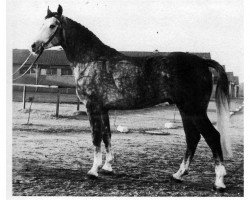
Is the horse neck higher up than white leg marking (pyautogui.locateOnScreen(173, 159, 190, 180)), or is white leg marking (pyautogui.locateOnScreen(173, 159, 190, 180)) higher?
the horse neck

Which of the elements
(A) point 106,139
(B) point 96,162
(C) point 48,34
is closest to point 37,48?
(C) point 48,34

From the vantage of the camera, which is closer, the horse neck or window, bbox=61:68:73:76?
the horse neck

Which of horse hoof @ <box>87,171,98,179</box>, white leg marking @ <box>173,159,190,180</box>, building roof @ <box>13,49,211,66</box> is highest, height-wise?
building roof @ <box>13,49,211,66</box>

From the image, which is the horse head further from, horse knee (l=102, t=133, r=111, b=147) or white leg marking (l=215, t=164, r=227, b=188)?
white leg marking (l=215, t=164, r=227, b=188)

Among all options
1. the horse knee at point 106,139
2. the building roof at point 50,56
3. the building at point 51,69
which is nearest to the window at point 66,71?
the building at point 51,69

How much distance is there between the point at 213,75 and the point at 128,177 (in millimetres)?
1461

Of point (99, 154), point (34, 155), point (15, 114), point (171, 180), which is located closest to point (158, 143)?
point (171, 180)

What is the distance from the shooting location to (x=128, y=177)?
334 cm

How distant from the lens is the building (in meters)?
3.65

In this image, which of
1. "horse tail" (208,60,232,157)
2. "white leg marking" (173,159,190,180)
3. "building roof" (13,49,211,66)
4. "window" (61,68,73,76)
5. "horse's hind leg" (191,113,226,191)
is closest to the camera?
"horse's hind leg" (191,113,226,191)

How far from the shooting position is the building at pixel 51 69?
3.65 m

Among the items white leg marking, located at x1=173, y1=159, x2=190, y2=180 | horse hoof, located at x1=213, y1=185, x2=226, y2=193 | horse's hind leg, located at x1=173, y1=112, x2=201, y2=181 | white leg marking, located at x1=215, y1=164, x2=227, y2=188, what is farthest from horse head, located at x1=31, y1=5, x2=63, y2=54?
horse hoof, located at x1=213, y1=185, x2=226, y2=193

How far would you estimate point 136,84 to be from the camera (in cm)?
319

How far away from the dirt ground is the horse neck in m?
0.72
